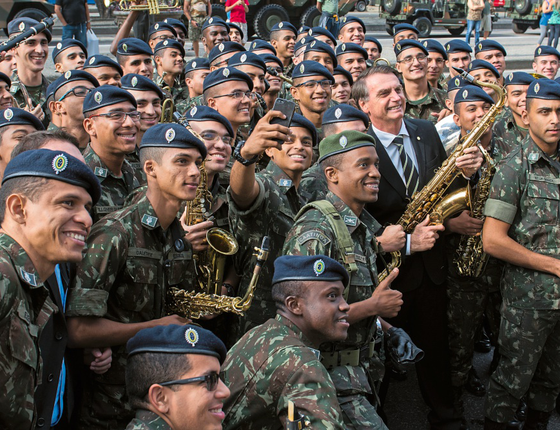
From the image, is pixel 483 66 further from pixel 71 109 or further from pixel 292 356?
pixel 292 356

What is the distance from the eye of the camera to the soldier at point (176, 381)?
10.3 feet

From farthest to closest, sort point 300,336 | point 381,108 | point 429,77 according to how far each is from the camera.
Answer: point 429,77 < point 381,108 < point 300,336

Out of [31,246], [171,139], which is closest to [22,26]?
[171,139]

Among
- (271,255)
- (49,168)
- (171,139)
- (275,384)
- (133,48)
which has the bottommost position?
(271,255)

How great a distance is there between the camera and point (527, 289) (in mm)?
5738

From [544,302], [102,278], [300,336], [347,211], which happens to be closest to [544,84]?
[544,302]

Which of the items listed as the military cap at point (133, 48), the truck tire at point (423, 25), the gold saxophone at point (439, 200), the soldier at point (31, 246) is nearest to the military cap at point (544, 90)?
the gold saxophone at point (439, 200)

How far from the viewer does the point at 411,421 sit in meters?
6.33

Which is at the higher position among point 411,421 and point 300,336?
point 300,336

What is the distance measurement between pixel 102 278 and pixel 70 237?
0.60m

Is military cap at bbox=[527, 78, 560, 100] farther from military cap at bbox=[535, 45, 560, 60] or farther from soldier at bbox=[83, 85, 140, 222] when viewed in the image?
military cap at bbox=[535, 45, 560, 60]

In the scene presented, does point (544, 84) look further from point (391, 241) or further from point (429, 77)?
point (429, 77)

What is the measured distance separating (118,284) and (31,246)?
2.80ft

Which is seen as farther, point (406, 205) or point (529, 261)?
point (406, 205)
